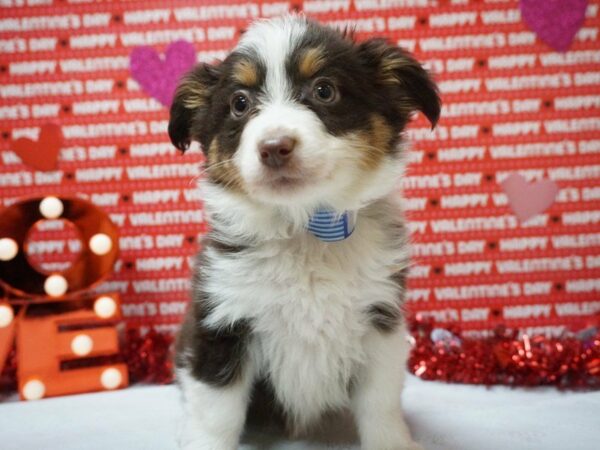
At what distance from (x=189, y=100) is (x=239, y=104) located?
0.29 m

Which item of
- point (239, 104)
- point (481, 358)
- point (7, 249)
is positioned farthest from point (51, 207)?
point (481, 358)

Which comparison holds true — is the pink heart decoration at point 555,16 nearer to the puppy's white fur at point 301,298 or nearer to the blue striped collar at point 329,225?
the puppy's white fur at point 301,298

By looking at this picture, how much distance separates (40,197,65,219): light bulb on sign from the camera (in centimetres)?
286

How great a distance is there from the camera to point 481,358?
2.77 meters

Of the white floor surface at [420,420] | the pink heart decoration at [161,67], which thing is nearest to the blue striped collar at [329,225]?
the white floor surface at [420,420]

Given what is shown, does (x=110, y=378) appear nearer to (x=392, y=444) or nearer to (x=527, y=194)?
(x=392, y=444)

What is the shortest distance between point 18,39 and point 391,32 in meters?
2.02

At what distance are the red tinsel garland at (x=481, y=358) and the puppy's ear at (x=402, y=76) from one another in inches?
53.2

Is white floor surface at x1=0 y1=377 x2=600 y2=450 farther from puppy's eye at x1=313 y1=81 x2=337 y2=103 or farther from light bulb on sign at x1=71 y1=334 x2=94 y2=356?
puppy's eye at x1=313 y1=81 x2=337 y2=103

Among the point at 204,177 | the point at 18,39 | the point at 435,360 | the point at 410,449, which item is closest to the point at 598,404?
the point at 435,360

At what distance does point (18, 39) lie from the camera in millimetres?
3170

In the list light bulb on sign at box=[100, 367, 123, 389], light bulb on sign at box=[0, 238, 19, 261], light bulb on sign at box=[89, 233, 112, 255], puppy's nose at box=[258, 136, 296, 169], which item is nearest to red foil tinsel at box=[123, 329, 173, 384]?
light bulb on sign at box=[100, 367, 123, 389]

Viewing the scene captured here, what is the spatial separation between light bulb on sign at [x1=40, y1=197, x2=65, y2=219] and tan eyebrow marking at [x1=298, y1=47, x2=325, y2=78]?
1.65 meters

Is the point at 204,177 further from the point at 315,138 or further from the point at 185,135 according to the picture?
the point at 315,138
